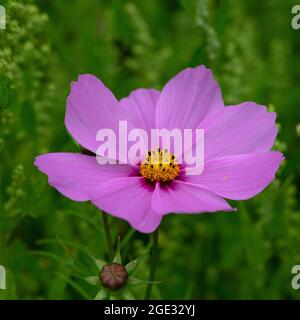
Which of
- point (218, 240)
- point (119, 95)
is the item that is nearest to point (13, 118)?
point (119, 95)

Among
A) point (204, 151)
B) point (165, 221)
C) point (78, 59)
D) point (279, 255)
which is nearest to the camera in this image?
point (204, 151)

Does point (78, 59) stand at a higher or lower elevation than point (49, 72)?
higher

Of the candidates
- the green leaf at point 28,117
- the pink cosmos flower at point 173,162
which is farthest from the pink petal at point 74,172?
the green leaf at point 28,117

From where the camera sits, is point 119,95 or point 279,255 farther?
point 119,95

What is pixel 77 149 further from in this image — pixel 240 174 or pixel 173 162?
pixel 240 174

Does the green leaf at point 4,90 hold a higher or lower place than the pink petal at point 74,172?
higher

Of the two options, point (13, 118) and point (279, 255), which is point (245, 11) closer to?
point (279, 255)

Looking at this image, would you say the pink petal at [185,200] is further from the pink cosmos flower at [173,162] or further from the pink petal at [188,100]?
the pink petal at [188,100]
